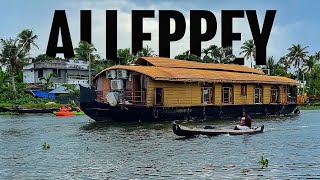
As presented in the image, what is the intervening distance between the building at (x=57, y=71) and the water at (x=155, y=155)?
4855 cm

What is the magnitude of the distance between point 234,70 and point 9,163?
34.2 meters

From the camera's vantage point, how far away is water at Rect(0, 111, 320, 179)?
1656 cm

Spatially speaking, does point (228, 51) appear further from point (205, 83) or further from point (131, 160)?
point (131, 160)

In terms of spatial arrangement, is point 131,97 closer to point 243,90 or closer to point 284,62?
point 243,90

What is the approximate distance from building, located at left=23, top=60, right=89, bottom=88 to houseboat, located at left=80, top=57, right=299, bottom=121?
3616 centimetres

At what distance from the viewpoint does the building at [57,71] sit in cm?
7844

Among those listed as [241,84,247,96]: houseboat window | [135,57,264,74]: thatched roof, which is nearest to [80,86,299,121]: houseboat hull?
[241,84,247,96]: houseboat window

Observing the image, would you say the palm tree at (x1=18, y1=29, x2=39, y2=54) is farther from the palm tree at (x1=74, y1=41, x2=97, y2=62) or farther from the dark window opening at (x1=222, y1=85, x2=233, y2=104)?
the dark window opening at (x1=222, y1=85, x2=233, y2=104)

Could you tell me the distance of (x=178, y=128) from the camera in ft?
84.0

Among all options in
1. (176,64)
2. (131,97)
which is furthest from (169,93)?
(176,64)

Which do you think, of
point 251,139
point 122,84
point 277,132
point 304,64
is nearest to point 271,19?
point 122,84

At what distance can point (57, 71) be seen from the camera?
78.8m

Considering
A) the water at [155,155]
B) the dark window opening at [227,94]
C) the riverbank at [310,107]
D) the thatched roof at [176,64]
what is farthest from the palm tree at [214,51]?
the water at [155,155]

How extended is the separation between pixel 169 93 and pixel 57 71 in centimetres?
4344
